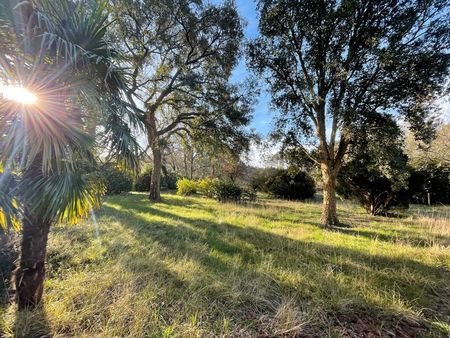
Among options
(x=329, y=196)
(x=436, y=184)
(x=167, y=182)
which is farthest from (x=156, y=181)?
(x=436, y=184)

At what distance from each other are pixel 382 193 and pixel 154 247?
9.59 metres

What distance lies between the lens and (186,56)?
31.9 ft

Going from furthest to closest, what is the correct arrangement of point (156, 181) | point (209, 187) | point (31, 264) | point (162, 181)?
1. point (162, 181)
2. point (209, 187)
3. point (156, 181)
4. point (31, 264)

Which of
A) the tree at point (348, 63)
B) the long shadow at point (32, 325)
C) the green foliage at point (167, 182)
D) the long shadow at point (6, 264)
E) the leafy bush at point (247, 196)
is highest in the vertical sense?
the tree at point (348, 63)

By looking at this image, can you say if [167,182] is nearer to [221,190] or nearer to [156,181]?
[156,181]

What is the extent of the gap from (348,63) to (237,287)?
6.14 metres

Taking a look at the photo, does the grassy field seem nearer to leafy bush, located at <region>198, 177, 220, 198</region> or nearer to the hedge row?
the hedge row

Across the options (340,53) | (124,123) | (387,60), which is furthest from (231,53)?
(124,123)

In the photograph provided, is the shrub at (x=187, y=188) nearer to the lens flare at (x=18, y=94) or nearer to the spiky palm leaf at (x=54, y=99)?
the spiky palm leaf at (x=54, y=99)

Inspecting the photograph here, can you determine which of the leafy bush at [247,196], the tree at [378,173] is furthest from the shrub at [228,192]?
the tree at [378,173]

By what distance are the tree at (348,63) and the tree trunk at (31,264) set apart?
6192 mm

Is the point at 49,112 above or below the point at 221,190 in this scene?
above

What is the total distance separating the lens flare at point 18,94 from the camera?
1917mm

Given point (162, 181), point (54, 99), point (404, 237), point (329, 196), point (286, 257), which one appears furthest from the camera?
point (162, 181)
